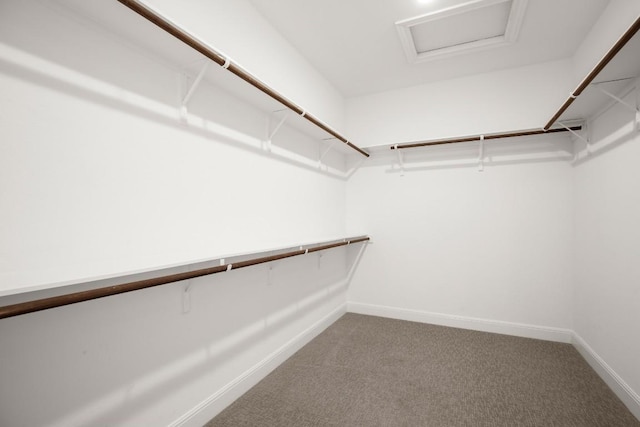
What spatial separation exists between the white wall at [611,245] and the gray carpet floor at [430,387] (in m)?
0.29

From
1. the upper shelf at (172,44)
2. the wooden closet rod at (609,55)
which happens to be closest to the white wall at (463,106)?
the wooden closet rod at (609,55)

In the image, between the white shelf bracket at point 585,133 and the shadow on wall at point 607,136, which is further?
the white shelf bracket at point 585,133

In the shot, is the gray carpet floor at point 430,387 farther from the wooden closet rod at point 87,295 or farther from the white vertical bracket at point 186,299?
the wooden closet rod at point 87,295

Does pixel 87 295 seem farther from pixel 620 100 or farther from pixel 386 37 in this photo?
pixel 620 100

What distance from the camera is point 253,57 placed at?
217cm

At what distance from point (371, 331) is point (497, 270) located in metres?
1.50

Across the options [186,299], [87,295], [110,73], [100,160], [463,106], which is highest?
[463,106]

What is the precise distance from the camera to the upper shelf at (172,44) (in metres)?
1.13

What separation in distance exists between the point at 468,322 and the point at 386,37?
3.01m

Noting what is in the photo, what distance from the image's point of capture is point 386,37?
2.56 metres

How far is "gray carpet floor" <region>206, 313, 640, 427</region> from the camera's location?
177cm

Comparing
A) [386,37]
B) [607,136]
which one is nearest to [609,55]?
[607,136]

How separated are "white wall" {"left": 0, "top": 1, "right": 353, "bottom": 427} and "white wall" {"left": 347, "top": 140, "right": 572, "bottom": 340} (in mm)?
1879

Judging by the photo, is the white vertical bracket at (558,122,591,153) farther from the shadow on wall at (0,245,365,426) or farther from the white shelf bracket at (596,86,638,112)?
the shadow on wall at (0,245,365,426)
